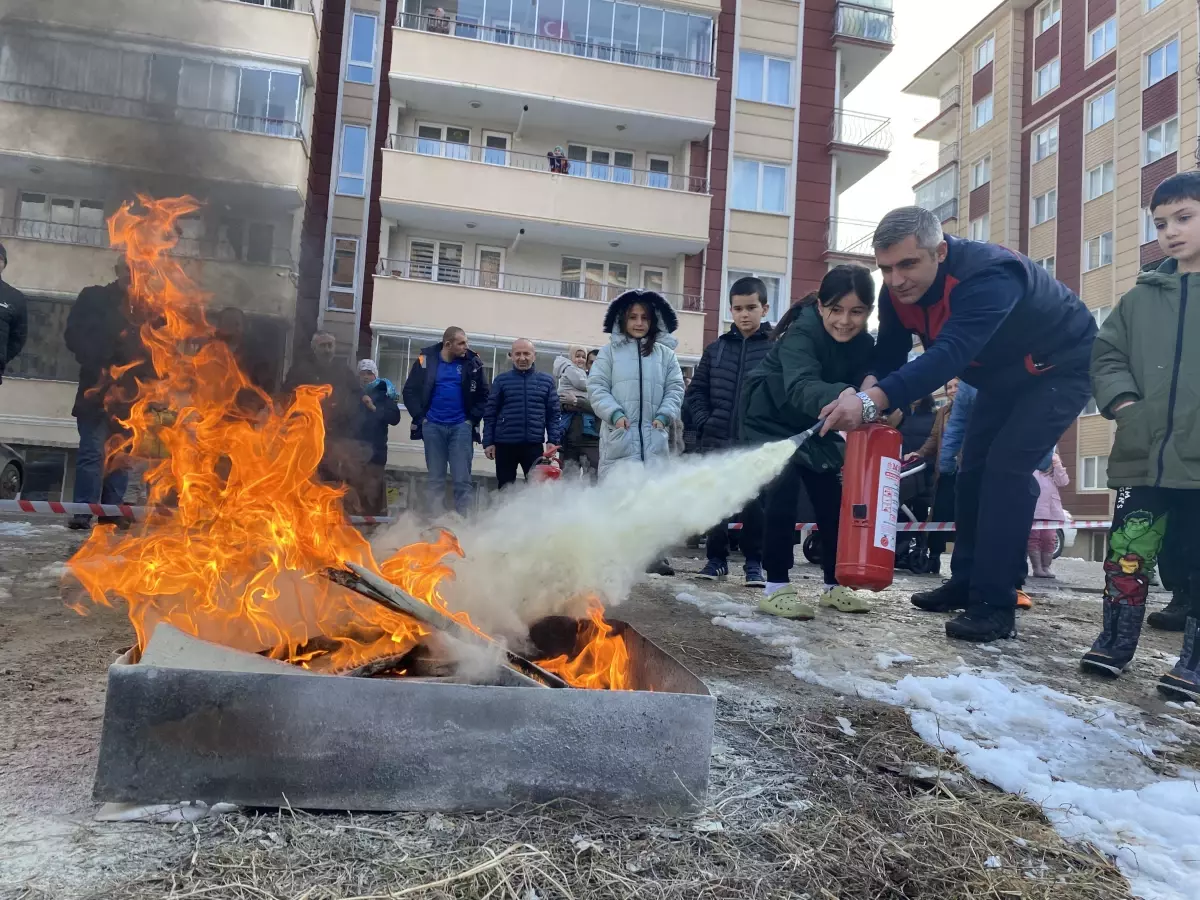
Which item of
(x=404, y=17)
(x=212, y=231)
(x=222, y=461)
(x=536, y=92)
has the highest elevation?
(x=404, y=17)

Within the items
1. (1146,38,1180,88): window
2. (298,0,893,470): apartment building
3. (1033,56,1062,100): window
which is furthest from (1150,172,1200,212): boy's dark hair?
(1033,56,1062,100): window

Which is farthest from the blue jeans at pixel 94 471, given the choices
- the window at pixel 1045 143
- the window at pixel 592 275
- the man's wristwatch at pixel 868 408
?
the window at pixel 1045 143

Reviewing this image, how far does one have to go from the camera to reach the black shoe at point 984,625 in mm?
4742

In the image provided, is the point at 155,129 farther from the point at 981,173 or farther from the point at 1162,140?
the point at 981,173

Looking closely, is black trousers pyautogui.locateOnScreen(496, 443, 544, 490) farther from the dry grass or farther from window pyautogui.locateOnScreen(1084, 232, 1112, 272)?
window pyautogui.locateOnScreen(1084, 232, 1112, 272)

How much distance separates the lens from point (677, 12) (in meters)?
21.4

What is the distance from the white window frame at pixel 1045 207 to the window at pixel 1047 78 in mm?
3823

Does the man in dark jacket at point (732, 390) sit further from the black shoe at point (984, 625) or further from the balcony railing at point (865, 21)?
the balcony railing at point (865, 21)

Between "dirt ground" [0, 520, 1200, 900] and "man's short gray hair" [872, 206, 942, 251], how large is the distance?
2454 mm

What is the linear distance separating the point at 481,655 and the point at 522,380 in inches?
246

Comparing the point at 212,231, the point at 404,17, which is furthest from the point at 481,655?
the point at 404,17

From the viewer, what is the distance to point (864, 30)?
889 inches

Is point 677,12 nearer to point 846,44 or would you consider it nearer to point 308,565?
point 846,44

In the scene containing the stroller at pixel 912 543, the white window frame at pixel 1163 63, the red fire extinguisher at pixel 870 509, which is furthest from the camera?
the white window frame at pixel 1163 63
